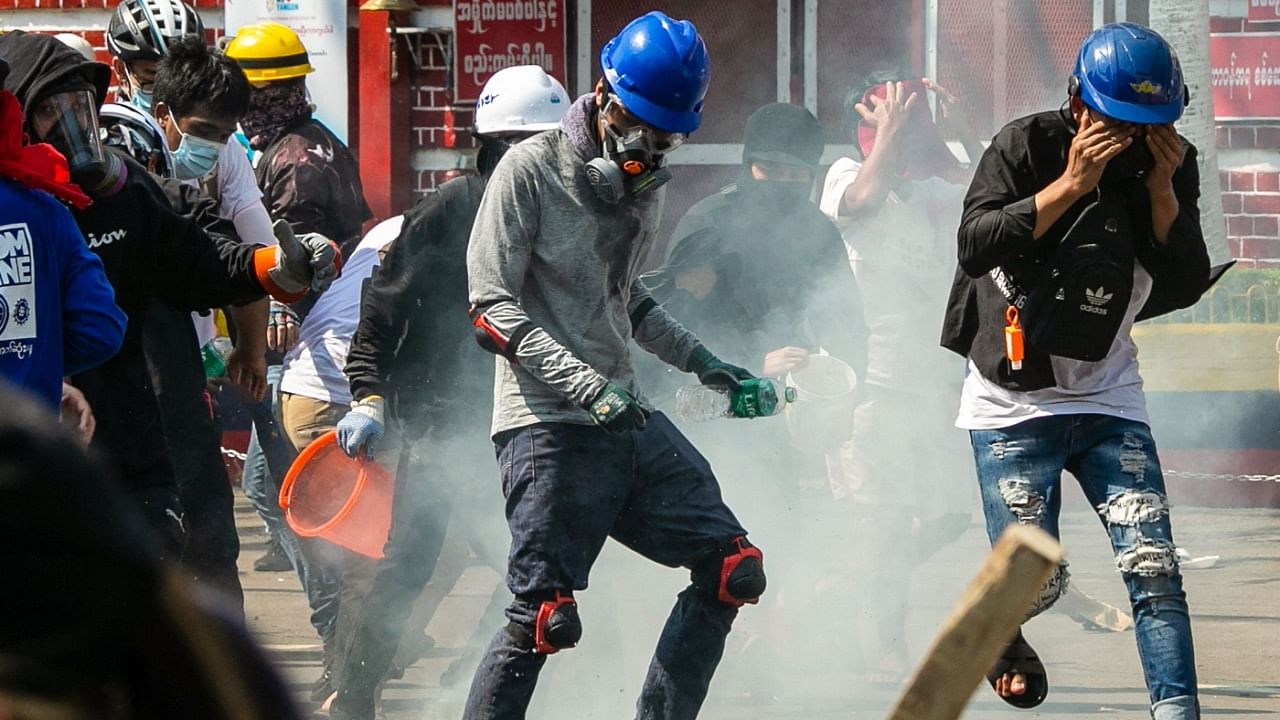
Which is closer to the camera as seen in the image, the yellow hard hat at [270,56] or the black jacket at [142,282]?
the black jacket at [142,282]

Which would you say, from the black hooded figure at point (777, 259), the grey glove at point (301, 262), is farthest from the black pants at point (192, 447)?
the black hooded figure at point (777, 259)

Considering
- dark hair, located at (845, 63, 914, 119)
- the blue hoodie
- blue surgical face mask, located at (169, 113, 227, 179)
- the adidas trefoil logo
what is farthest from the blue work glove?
dark hair, located at (845, 63, 914, 119)

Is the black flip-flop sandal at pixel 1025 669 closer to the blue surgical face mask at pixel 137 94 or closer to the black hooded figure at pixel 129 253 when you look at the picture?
the black hooded figure at pixel 129 253

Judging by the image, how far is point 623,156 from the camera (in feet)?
13.7

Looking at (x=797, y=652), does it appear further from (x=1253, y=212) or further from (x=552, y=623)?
(x=1253, y=212)

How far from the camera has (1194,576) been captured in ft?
24.7

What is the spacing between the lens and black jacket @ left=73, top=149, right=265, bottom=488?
12.6 feet

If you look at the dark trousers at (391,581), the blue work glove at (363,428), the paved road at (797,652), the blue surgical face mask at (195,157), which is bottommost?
the paved road at (797,652)

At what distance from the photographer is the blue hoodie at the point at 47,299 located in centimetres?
333

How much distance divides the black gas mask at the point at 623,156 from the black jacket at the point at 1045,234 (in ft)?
2.43

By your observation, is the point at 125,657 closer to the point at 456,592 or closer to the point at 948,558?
the point at 456,592

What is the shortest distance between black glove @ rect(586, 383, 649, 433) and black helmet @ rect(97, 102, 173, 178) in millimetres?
1239

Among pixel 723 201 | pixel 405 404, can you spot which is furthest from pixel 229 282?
pixel 723 201

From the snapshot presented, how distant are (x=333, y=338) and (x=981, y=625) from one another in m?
4.63
